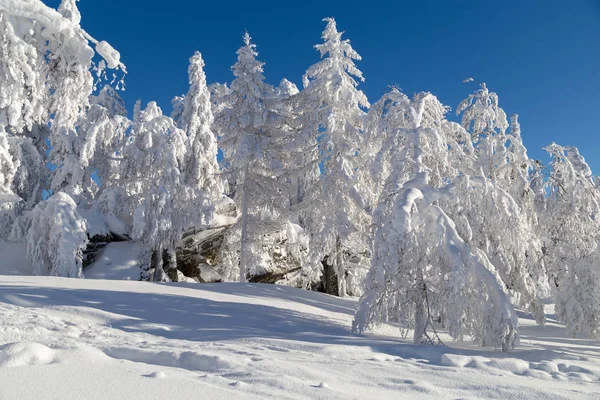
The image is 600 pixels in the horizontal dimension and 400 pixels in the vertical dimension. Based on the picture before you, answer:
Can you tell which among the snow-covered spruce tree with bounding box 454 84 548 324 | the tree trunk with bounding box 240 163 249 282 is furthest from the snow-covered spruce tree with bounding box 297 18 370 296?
the snow-covered spruce tree with bounding box 454 84 548 324

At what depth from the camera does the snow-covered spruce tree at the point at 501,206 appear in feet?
27.8

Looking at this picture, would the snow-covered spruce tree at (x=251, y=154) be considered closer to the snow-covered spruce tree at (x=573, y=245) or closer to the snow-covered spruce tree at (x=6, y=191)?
the snow-covered spruce tree at (x=6, y=191)

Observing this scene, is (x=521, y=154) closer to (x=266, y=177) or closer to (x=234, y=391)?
(x=266, y=177)

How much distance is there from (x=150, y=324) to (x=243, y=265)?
9.28 m

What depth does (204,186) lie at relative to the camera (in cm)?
1986

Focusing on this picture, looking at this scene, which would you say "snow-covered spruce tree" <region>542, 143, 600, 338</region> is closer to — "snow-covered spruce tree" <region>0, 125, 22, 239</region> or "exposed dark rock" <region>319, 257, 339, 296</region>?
"exposed dark rock" <region>319, 257, 339, 296</region>

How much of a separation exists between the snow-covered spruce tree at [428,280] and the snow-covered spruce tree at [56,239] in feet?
40.8

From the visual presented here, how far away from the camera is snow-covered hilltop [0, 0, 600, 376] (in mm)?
7367

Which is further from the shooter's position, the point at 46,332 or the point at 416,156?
the point at 416,156

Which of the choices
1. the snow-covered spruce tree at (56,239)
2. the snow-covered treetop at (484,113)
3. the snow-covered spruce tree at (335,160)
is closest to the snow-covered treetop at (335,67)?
the snow-covered spruce tree at (335,160)

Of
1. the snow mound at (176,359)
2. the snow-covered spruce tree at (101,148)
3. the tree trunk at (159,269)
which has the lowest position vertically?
the snow mound at (176,359)

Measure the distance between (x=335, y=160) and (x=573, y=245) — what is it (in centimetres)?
829

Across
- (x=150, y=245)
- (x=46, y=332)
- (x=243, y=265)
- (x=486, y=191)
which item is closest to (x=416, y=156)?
(x=486, y=191)

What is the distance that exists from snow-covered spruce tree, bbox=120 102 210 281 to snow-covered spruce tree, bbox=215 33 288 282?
2108 mm
